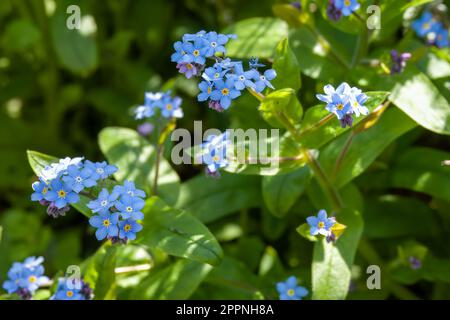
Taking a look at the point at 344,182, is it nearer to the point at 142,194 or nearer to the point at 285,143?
the point at 285,143

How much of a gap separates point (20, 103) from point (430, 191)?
3.09 metres

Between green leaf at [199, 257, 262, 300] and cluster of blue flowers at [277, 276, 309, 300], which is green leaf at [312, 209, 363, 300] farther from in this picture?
green leaf at [199, 257, 262, 300]

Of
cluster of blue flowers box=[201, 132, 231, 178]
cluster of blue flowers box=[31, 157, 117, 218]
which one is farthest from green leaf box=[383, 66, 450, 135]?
cluster of blue flowers box=[31, 157, 117, 218]

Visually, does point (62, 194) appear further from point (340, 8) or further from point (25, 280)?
point (340, 8)

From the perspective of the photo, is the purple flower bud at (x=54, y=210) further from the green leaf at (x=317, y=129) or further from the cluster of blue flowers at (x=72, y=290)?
the green leaf at (x=317, y=129)

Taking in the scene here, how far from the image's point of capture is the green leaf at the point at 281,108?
2465 mm

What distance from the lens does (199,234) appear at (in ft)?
8.51

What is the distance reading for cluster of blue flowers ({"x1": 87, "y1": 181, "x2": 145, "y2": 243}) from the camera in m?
2.36

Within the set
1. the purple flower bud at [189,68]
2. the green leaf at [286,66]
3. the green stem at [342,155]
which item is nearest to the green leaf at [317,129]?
the green leaf at [286,66]

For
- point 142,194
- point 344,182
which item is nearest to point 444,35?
point 344,182

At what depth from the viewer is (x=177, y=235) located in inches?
104

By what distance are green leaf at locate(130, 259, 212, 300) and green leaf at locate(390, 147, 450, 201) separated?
1132mm

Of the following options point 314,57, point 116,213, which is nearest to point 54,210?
point 116,213

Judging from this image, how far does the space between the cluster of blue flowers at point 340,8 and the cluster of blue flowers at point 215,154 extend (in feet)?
2.25
